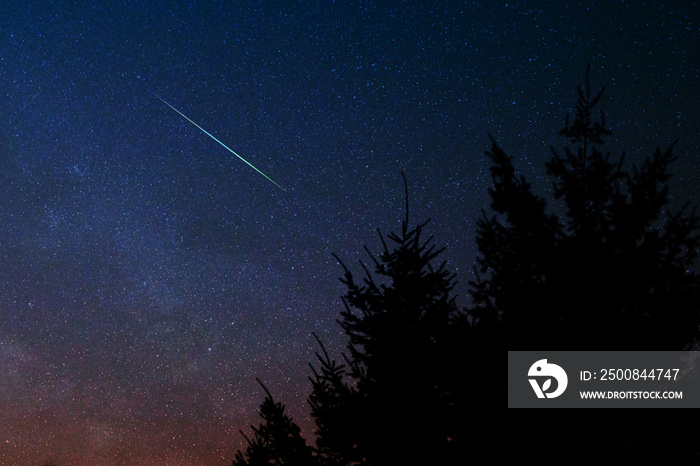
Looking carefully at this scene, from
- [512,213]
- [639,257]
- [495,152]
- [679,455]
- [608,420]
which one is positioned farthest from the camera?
[495,152]

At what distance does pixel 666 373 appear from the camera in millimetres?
4223

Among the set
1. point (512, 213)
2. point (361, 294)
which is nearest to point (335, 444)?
point (361, 294)

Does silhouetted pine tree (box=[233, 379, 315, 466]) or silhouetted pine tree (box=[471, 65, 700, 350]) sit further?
silhouetted pine tree (box=[233, 379, 315, 466])

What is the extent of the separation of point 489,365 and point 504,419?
55cm

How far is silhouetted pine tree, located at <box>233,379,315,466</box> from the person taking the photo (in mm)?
7109

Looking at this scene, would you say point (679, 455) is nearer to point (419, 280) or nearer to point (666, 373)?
point (666, 373)

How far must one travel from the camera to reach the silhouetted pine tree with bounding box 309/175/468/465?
5273mm

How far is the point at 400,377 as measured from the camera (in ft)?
18.0
